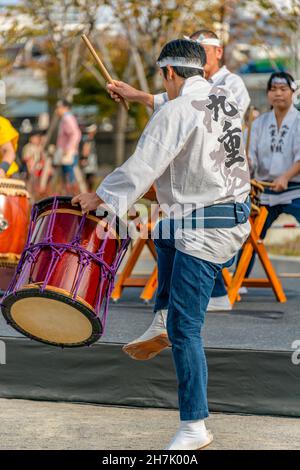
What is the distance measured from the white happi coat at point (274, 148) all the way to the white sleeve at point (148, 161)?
2834 millimetres

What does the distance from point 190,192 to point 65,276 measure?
636 millimetres

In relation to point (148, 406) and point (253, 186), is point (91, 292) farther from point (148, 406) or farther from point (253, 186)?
point (253, 186)

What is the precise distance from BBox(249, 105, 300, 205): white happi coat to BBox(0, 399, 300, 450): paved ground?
2.43 m

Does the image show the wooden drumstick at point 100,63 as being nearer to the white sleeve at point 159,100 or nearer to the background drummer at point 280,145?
the white sleeve at point 159,100

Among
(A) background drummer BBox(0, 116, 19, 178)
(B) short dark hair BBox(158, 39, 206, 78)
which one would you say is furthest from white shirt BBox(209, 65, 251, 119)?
(B) short dark hair BBox(158, 39, 206, 78)

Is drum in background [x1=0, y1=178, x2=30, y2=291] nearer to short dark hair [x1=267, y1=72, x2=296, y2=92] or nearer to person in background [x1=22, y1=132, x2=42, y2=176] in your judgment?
short dark hair [x1=267, y1=72, x2=296, y2=92]

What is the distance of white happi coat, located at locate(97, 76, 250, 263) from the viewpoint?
4180mm

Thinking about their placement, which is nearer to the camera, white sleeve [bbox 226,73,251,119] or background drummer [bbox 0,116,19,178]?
white sleeve [bbox 226,73,251,119]

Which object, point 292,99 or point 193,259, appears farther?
point 292,99

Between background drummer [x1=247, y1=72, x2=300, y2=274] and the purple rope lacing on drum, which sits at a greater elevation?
the purple rope lacing on drum

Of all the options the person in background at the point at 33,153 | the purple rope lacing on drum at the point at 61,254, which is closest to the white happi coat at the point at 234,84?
the purple rope lacing on drum at the point at 61,254

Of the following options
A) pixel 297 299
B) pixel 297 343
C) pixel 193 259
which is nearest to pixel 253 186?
pixel 297 299
